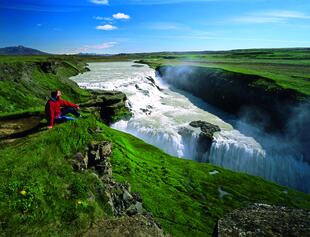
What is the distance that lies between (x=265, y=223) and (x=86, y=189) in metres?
7.02

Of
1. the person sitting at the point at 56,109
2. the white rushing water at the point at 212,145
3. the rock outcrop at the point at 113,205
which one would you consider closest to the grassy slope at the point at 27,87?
the white rushing water at the point at 212,145

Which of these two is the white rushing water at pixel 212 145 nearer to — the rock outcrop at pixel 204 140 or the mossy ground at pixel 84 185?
the rock outcrop at pixel 204 140

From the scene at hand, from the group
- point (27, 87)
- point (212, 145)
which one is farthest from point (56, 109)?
point (27, 87)

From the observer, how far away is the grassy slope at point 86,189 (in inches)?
424

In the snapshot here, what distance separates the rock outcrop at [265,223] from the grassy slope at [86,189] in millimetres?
4849

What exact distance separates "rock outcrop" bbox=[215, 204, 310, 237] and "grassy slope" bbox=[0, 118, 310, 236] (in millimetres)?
4849

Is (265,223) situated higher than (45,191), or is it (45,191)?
(45,191)

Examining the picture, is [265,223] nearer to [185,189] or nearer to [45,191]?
[45,191]

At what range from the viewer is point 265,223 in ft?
37.3

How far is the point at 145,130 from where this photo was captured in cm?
5097

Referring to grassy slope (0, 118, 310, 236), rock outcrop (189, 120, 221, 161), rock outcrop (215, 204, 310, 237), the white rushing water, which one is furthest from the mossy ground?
rock outcrop (189, 120, 221, 161)

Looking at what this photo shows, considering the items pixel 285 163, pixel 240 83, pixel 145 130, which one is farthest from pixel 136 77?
pixel 285 163

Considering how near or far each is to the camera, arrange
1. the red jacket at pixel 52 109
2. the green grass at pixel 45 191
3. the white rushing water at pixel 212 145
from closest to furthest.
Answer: the green grass at pixel 45 191 → the red jacket at pixel 52 109 → the white rushing water at pixel 212 145

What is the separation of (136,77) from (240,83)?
3099cm
